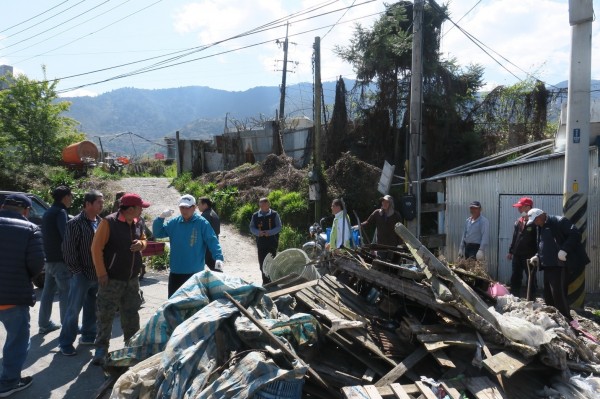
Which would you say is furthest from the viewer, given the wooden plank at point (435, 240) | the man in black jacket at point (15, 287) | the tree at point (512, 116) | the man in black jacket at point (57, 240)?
the tree at point (512, 116)

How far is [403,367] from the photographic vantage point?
4.39m

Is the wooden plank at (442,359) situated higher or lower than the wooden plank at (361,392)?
higher

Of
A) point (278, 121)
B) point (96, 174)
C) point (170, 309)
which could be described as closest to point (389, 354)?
point (170, 309)

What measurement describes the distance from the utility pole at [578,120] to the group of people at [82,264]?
584 cm

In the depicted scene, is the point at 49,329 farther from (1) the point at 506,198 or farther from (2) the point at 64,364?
(1) the point at 506,198

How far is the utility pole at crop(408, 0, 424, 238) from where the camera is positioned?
10.3 meters

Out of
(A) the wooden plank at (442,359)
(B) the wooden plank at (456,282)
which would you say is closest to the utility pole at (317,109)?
(B) the wooden plank at (456,282)

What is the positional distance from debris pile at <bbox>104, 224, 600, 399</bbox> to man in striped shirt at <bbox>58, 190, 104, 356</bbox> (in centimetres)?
142

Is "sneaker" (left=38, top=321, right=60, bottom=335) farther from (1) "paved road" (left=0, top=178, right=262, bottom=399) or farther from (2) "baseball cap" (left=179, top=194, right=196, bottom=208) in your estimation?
(2) "baseball cap" (left=179, top=194, right=196, bottom=208)

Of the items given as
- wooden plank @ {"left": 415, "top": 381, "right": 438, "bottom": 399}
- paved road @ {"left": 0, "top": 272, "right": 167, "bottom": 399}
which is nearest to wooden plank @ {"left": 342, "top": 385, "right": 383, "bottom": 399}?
wooden plank @ {"left": 415, "top": 381, "right": 438, "bottom": 399}

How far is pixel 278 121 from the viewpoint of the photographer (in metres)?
21.3

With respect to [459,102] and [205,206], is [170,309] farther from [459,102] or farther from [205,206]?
[459,102]

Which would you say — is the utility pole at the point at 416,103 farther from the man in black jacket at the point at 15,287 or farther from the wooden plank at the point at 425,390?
the man in black jacket at the point at 15,287

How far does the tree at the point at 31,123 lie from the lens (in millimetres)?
23625
